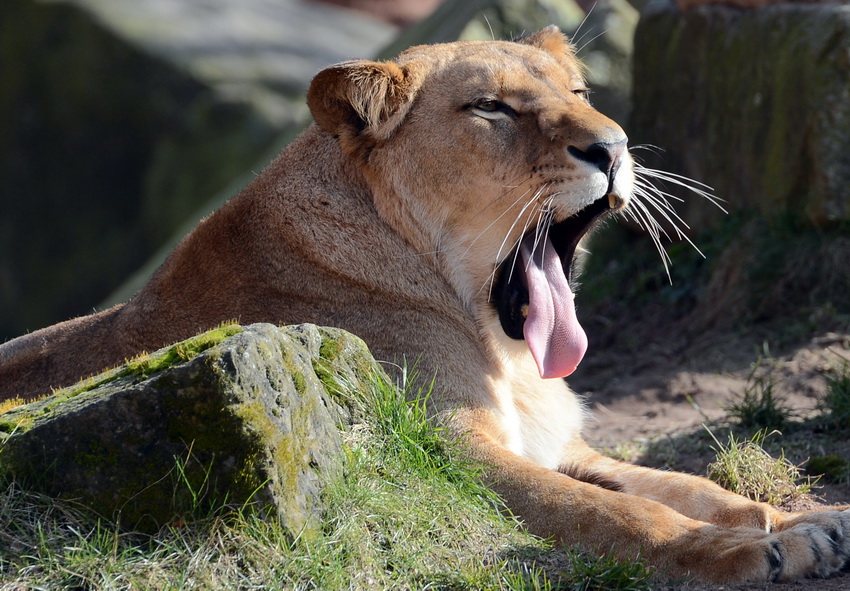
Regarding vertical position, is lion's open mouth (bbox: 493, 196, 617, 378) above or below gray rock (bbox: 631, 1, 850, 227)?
below

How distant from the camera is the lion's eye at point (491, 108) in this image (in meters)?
4.03

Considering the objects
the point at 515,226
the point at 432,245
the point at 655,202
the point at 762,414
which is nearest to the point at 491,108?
the point at 515,226

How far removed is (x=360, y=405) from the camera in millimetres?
3391

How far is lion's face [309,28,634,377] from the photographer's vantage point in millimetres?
3912

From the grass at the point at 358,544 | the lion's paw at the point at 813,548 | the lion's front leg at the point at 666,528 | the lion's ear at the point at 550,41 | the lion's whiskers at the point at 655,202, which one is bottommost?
the grass at the point at 358,544

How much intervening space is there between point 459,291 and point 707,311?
10.4ft

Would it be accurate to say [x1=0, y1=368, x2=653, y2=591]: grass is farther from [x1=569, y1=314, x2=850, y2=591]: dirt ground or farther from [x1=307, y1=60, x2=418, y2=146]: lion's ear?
[x1=569, y1=314, x2=850, y2=591]: dirt ground

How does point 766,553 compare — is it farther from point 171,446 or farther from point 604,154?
point 171,446

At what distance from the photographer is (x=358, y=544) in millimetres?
2908

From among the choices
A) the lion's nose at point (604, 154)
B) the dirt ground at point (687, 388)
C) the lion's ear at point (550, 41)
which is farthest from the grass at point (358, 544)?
the lion's ear at point (550, 41)

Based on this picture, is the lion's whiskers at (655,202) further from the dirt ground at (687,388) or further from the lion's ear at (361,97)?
the lion's ear at (361,97)

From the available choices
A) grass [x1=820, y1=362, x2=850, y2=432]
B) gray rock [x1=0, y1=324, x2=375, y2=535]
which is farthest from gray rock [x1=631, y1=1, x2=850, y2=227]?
gray rock [x1=0, y1=324, x2=375, y2=535]

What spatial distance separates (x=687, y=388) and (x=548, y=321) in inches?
87.8

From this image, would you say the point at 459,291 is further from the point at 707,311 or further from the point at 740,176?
the point at 740,176
